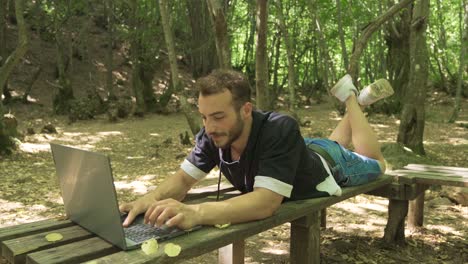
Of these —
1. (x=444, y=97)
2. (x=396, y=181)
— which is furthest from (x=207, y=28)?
(x=396, y=181)

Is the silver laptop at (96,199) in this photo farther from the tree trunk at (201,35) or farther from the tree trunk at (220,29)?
the tree trunk at (201,35)

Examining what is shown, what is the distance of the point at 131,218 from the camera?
2.24m

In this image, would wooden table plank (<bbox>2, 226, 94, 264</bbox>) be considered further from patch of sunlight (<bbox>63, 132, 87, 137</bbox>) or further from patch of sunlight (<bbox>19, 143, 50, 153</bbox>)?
patch of sunlight (<bbox>63, 132, 87, 137</bbox>)

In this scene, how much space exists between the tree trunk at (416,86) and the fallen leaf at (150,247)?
20.9 ft

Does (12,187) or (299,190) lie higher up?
(299,190)

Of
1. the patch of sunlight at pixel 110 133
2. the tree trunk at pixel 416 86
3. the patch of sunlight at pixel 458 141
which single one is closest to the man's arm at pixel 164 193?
the tree trunk at pixel 416 86

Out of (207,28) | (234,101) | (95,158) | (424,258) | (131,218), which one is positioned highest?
(207,28)

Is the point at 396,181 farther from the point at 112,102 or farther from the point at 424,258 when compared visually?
the point at 112,102

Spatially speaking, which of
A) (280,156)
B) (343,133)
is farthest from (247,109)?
(343,133)

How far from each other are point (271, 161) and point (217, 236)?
50cm

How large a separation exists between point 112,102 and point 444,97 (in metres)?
15.3

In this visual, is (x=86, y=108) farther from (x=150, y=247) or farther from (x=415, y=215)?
(x=150, y=247)

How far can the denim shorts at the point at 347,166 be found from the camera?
3.16 m

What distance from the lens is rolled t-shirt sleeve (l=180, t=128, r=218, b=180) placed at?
2.72 m
